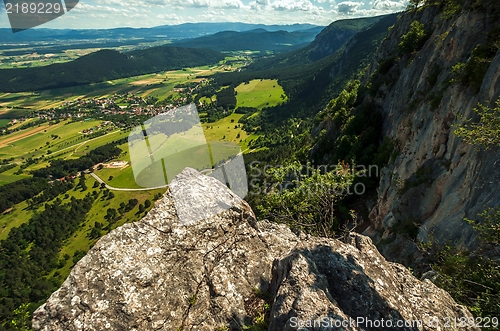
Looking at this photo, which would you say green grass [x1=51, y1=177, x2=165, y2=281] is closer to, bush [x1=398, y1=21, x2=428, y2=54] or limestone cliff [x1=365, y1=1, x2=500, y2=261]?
limestone cliff [x1=365, y1=1, x2=500, y2=261]

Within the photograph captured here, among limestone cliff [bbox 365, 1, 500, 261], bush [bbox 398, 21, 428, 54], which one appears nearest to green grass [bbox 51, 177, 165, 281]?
limestone cliff [bbox 365, 1, 500, 261]

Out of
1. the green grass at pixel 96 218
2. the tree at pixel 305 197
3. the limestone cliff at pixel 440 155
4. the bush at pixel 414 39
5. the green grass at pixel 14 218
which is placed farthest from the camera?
the green grass at pixel 14 218

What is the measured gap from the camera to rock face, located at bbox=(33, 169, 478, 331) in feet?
33.4

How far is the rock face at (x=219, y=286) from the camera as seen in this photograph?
10172 mm

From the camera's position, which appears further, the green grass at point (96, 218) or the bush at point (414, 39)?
the green grass at point (96, 218)

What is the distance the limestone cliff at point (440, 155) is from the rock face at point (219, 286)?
8.43 meters

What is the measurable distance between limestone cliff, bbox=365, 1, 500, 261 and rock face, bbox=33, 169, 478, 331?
8.43 meters

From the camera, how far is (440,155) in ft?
79.2

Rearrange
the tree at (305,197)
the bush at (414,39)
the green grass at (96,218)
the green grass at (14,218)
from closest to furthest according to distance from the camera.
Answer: the tree at (305,197) < the bush at (414,39) < the green grass at (96,218) < the green grass at (14,218)

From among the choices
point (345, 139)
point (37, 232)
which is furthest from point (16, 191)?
point (345, 139)

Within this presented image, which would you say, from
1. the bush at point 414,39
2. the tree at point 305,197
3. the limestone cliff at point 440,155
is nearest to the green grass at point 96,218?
the tree at point 305,197

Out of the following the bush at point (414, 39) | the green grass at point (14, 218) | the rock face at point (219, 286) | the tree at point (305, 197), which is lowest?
the green grass at point (14, 218)

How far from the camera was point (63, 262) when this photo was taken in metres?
136

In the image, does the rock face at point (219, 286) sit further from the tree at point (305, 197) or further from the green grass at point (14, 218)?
the green grass at point (14, 218)
